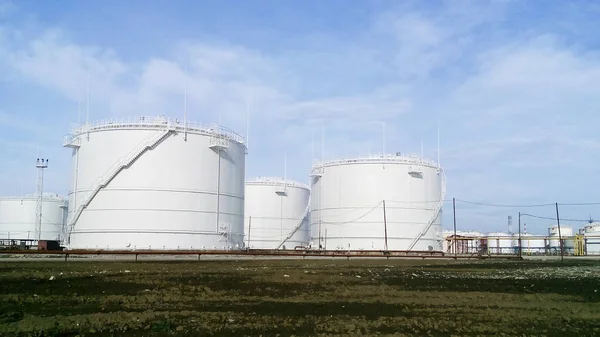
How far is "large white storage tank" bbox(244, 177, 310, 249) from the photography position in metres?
82.6

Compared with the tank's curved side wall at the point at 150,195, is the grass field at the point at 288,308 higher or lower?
lower

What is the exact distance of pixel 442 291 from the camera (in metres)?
16.7

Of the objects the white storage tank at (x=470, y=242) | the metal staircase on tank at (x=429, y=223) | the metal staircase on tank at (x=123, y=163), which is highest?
the metal staircase on tank at (x=123, y=163)

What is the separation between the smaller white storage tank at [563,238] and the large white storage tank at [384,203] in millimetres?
38654

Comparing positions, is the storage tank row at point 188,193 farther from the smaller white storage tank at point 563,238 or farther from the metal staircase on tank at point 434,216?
the smaller white storage tank at point 563,238

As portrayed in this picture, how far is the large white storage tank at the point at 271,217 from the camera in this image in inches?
3253

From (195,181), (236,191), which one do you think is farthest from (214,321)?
(236,191)

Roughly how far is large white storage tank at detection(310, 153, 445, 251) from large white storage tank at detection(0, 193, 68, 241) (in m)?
49.7

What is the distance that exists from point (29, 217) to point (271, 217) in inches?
1678

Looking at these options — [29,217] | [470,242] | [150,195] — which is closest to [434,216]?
[150,195]

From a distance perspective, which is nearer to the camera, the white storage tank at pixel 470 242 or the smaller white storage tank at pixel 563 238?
the white storage tank at pixel 470 242

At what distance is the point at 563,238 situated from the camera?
93250mm

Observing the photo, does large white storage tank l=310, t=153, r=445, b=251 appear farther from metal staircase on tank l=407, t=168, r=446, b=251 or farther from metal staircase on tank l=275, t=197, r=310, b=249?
metal staircase on tank l=275, t=197, r=310, b=249

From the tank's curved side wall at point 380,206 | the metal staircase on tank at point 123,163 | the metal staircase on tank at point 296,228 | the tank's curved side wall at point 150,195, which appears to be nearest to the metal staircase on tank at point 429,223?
the tank's curved side wall at point 380,206
